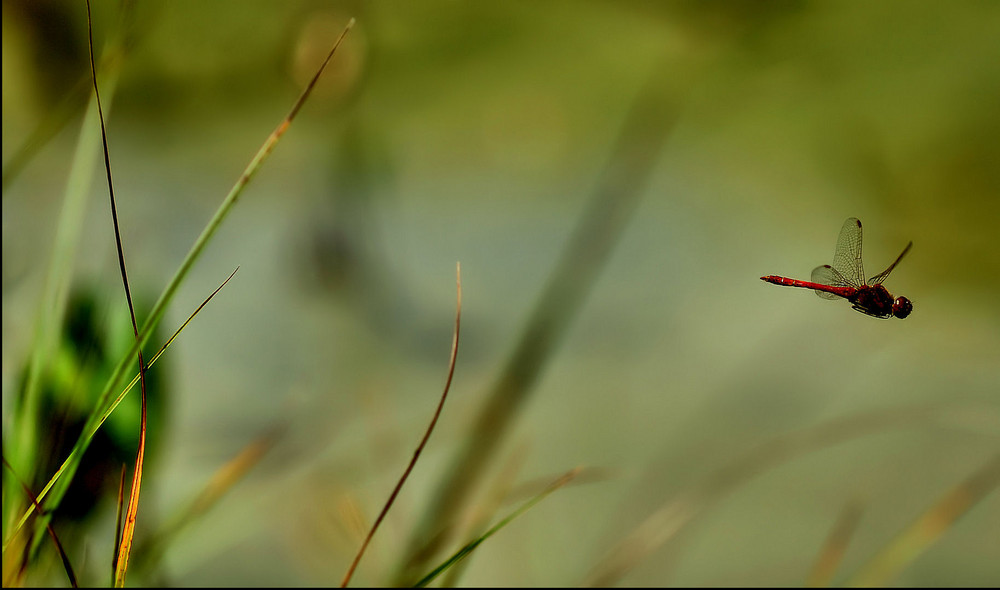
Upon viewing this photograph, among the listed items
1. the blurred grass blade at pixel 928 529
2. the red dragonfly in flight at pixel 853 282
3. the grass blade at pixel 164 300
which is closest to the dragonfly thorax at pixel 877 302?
the red dragonfly in flight at pixel 853 282

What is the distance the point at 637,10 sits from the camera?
0.63 metres

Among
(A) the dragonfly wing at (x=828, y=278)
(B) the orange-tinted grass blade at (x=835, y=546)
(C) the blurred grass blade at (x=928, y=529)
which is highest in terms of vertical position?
(A) the dragonfly wing at (x=828, y=278)

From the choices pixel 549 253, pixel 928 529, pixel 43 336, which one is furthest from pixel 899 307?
pixel 43 336

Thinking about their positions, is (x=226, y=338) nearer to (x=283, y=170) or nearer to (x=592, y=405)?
(x=283, y=170)

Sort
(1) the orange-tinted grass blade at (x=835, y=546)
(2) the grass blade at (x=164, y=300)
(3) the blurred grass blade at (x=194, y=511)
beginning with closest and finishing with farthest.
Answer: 1. (2) the grass blade at (x=164, y=300)
2. (3) the blurred grass blade at (x=194, y=511)
3. (1) the orange-tinted grass blade at (x=835, y=546)

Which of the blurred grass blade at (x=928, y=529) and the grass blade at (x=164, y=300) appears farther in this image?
the blurred grass blade at (x=928, y=529)

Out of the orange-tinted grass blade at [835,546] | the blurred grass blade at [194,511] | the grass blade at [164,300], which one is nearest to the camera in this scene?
the grass blade at [164,300]

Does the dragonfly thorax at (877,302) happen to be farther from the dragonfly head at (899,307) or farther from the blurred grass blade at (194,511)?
the blurred grass blade at (194,511)

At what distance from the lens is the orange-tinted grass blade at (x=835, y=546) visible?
0.44m

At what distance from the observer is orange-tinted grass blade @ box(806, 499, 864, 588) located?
44 centimetres

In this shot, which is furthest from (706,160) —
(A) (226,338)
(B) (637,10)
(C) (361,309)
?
(A) (226,338)

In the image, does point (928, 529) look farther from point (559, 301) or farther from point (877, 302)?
point (559, 301)

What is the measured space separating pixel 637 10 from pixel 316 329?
1.38 feet

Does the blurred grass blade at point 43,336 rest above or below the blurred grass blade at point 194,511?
above
